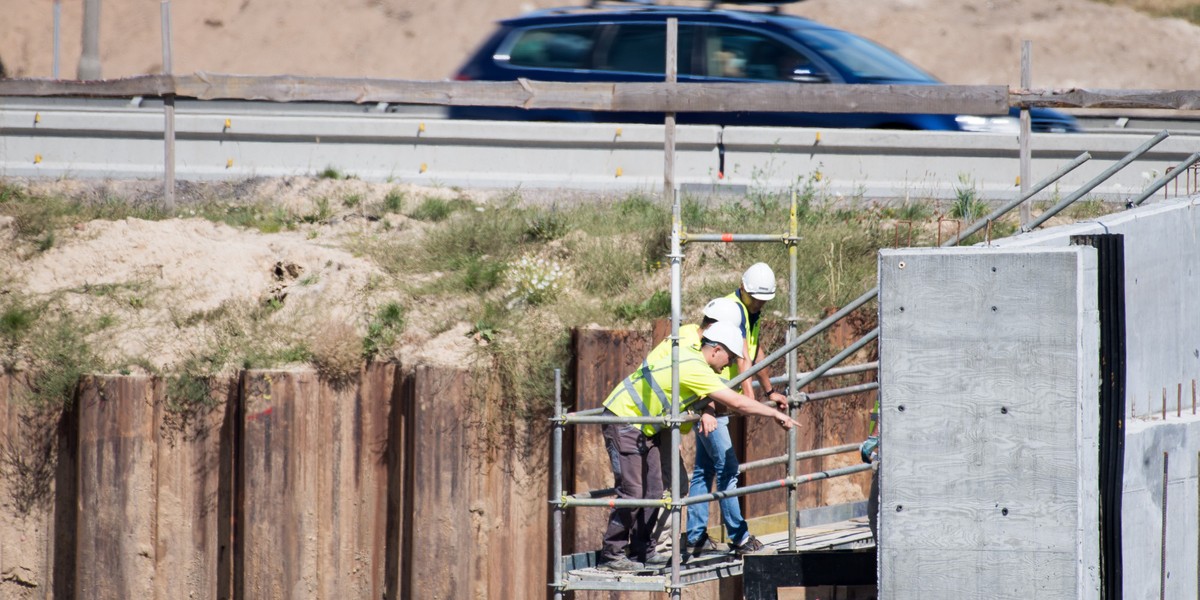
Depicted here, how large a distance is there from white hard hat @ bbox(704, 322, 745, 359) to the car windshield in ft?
17.6

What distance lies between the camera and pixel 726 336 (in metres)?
7.00

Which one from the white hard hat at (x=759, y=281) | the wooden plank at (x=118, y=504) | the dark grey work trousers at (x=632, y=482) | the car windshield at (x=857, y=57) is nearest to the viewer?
the dark grey work trousers at (x=632, y=482)

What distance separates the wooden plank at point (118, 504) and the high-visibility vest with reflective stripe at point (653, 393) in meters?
3.03

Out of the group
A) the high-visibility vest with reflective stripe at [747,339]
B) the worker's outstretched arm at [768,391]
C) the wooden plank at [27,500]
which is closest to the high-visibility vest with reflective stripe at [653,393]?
the worker's outstretched arm at [768,391]

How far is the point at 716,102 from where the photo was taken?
35.2 ft

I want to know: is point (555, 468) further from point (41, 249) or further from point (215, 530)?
point (41, 249)

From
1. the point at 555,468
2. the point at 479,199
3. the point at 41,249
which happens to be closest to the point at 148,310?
the point at 41,249

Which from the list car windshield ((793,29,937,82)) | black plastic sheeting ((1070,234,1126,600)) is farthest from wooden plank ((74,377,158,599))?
car windshield ((793,29,937,82))

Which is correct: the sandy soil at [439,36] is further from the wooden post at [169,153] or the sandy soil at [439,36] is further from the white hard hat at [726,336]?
the white hard hat at [726,336]

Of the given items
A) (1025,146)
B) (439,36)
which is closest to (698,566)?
(1025,146)

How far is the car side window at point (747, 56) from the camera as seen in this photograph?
1187 centimetres

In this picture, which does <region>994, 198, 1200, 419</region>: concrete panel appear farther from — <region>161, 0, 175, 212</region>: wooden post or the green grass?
<region>161, 0, 175, 212</region>: wooden post

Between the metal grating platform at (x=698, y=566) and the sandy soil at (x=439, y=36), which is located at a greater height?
Answer: the sandy soil at (x=439, y=36)

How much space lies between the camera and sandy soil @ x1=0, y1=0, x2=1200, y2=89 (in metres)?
28.8
